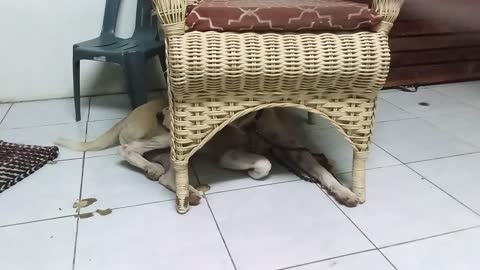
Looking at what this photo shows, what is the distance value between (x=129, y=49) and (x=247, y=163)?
71 cm

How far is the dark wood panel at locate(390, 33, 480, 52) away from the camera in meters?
2.09

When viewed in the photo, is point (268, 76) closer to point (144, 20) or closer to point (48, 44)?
point (144, 20)

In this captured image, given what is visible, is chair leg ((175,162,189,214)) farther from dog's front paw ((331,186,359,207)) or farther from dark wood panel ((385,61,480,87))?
dark wood panel ((385,61,480,87))

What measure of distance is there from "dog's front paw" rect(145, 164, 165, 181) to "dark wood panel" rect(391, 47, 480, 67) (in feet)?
4.63

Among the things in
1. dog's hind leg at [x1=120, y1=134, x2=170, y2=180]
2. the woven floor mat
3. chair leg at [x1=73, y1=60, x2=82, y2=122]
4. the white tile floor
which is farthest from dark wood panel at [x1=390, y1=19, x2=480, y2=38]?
Result: the woven floor mat

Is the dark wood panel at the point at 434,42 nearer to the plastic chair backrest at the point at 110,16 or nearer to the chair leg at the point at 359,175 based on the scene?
the chair leg at the point at 359,175

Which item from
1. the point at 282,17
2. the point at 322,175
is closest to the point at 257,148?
the point at 322,175

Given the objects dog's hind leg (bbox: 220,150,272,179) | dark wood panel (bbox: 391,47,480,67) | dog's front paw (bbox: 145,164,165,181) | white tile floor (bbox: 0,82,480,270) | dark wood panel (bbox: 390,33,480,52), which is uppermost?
dark wood panel (bbox: 390,33,480,52)

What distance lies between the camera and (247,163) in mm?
1246

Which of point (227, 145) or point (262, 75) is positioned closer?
point (262, 75)

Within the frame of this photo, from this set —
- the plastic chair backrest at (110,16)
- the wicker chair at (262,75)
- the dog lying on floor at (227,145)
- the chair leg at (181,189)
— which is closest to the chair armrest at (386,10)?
the wicker chair at (262,75)

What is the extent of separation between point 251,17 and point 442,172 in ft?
2.62

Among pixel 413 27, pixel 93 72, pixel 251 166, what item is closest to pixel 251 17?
pixel 251 166

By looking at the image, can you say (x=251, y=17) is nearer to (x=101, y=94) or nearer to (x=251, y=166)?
(x=251, y=166)
